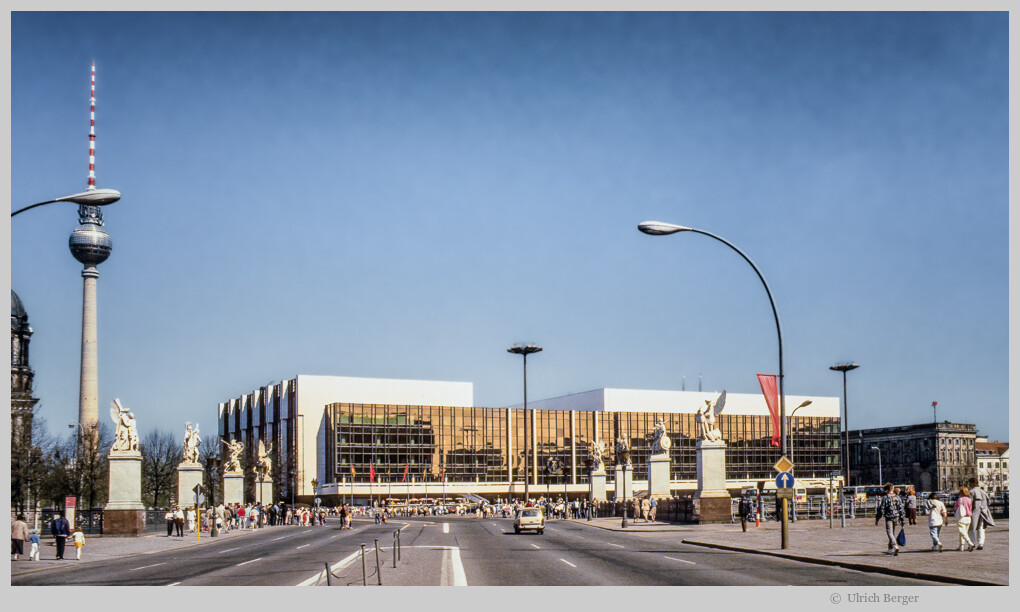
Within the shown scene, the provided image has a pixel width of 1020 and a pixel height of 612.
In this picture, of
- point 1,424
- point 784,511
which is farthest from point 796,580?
point 1,424

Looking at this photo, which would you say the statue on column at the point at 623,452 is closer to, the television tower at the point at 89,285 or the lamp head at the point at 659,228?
the lamp head at the point at 659,228

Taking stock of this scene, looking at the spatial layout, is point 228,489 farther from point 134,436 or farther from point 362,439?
point 362,439

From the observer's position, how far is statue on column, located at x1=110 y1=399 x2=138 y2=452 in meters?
52.4

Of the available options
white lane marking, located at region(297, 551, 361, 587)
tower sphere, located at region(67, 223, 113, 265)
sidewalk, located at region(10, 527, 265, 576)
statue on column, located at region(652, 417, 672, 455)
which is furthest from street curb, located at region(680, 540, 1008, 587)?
tower sphere, located at region(67, 223, 113, 265)

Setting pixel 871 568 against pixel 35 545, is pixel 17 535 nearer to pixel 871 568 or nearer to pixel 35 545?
pixel 35 545

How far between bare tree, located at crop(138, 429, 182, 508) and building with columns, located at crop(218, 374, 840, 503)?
816 inches

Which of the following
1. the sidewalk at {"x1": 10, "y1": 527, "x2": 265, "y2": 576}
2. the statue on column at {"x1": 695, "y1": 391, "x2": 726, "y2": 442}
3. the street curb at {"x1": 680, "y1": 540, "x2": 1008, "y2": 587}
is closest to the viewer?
the street curb at {"x1": 680, "y1": 540, "x2": 1008, "y2": 587}

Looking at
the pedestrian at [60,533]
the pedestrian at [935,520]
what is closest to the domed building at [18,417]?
the pedestrian at [60,533]

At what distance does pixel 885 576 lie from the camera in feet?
A: 68.8

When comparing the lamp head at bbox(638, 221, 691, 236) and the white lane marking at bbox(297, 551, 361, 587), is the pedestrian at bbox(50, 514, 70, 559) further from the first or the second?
the lamp head at bbox(638, 221, 691, 236)

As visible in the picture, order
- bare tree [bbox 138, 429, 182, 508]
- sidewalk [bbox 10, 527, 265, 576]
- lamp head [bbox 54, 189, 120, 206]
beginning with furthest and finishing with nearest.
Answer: bare tree [bbox 138, 429, 182, 508]
sidewalk [bbox 10, 527, 265, 576]
lamp head [bbox 54, 189, 120, 206]

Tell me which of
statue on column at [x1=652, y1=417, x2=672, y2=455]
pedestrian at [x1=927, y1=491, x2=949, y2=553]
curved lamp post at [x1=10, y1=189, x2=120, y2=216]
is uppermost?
curved lamp post at [x1=10, y1=189, x2=120, y2=216]

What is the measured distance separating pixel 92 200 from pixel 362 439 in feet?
421

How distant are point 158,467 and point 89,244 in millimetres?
55549
